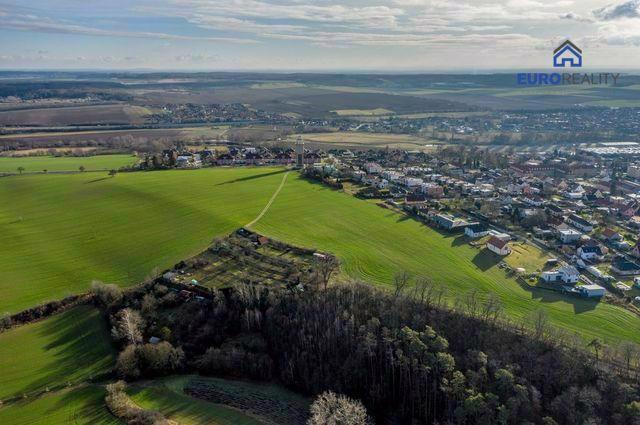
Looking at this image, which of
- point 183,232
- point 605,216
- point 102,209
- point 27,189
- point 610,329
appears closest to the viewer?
point 610,329

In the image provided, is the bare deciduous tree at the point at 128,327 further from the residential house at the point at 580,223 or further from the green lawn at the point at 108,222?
the residential house at the point at 580,223

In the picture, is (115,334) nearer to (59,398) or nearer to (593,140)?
(59,398)

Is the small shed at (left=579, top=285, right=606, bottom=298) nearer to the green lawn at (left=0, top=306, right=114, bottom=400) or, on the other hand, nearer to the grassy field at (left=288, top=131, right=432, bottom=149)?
the green lawn at (left=0, top=306, right=114, bottom=400)

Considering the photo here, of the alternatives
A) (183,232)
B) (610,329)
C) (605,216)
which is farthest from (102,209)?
(605,216)

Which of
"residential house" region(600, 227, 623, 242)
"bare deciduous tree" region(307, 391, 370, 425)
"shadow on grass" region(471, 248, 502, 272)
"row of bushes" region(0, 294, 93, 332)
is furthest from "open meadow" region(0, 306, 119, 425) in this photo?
"residential house" region(600, 227, 623, 242)

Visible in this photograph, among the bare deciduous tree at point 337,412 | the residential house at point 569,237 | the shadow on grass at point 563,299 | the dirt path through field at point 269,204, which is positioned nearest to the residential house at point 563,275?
the shadow on grass at point 563,299

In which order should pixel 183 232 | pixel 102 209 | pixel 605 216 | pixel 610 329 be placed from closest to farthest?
pixel 610 329, pixel 183 232, pixel 605 216, pixel 102 209
